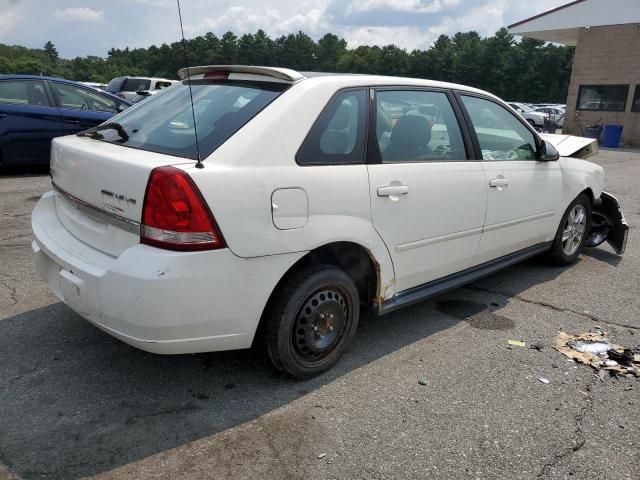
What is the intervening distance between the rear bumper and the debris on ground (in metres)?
2.02

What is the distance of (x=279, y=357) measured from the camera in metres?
2.88

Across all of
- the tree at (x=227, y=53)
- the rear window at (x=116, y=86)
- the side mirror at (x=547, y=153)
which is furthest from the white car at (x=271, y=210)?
the rear window at (x=116, y=86)

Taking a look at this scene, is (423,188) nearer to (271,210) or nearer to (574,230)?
(271,210)

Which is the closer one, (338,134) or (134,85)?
(338,134)

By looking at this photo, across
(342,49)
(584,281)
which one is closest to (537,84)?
(342,49)

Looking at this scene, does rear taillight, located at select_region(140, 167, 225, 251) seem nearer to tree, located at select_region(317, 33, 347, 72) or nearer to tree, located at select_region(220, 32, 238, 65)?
tree, located at select_region(220, 32, 238, 65)

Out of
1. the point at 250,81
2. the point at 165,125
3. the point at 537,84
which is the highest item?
the point at 250,81

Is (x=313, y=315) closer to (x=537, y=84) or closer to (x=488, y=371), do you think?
(x=488, y=371)

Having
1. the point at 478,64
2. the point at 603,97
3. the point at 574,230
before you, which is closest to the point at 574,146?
the point at 574,230

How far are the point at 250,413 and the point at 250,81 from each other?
1821 millimetres

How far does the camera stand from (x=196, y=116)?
3010mm

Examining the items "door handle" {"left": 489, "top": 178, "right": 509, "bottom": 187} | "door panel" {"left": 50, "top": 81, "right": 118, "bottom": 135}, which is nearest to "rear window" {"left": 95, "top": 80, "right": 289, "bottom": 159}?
Answer: "door handle" {"left": 489, "top": 178, "right": 509, "bottom": 187}

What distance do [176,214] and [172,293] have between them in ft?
1.14

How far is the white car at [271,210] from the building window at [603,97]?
2114 centimetres
